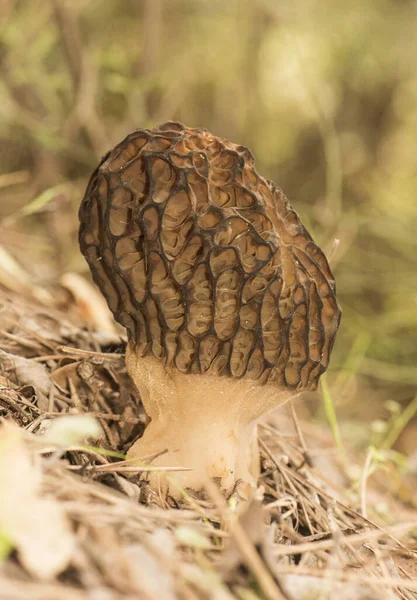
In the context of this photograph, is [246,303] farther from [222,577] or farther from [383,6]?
[383,6]

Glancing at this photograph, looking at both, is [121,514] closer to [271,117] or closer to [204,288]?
[204,288]

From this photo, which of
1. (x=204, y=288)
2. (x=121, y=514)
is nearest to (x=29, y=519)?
(x=121, y=514)

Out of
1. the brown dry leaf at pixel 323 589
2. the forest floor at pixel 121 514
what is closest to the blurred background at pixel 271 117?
the forest floor at pixel 121 514

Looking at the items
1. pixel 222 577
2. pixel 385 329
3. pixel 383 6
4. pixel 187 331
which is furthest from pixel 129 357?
pixel 383 6

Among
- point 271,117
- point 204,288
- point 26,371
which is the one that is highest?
point 271,117

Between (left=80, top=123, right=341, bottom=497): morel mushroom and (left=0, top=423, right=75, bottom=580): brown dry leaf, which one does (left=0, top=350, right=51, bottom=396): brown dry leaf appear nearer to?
(left=80, top=123, right=341, bottom=497): morel mushroom

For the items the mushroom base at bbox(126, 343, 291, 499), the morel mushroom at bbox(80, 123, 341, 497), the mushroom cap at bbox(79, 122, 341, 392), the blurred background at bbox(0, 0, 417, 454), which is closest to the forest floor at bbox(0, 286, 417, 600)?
the mushroom base at bbox(126, 343, 291, 499)
